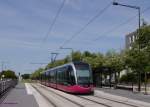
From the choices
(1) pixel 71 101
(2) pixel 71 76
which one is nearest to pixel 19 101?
(1) pixel 71 101

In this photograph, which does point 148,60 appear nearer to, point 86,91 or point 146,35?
point 146,35

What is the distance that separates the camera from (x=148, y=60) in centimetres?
4281

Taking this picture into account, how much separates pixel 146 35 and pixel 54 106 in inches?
913

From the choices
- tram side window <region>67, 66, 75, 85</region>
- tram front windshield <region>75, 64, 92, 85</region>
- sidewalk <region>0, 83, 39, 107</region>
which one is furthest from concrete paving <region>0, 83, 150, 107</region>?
tram side window <region>67, 66, 75, 85</region>

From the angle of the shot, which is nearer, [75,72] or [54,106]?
[54,106]

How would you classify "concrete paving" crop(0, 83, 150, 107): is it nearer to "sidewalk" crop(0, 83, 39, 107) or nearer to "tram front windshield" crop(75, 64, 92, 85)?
"sidewalk" crop(0, 83, 39, 107)

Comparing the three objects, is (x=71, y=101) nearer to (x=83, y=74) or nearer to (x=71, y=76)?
(x=83, y=74)

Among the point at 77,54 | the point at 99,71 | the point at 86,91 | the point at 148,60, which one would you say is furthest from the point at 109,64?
the point at 77,54

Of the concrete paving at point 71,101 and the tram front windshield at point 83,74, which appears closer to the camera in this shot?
the concrete paving at point 71,101

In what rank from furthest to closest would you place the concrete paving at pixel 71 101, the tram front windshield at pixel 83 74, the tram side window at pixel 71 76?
1. the tram side window at pixel 71 76
2. the tram front windshield at pixel 83 74
3. the concrete paving at pixel 71 101

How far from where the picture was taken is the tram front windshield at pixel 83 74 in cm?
3718

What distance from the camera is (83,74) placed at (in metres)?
37.6

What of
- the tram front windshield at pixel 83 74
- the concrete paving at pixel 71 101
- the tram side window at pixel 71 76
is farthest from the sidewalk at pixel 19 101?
the tram front windshield at pixel 83 74

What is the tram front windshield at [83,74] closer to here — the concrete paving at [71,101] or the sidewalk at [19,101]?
the concrete paving at [71,101]
